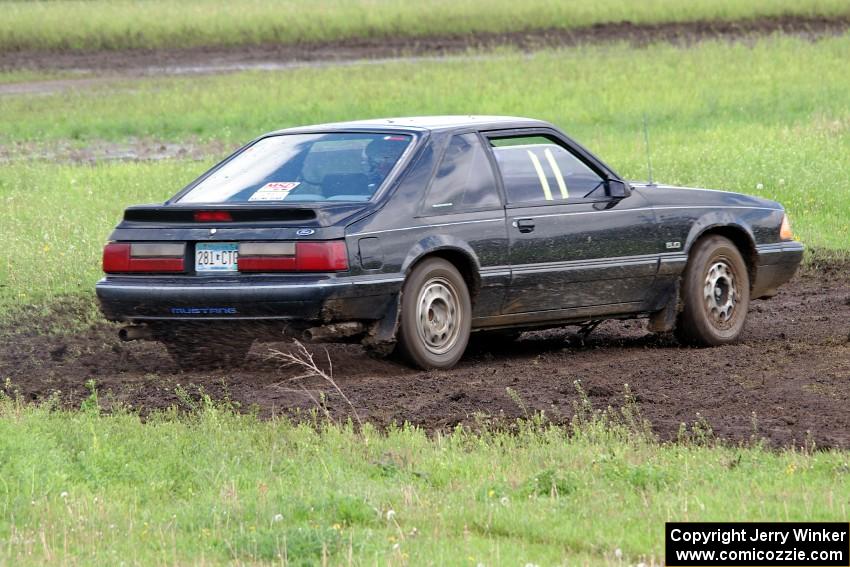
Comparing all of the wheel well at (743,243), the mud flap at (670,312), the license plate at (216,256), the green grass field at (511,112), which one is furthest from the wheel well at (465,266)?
the green grass field at (511,112)

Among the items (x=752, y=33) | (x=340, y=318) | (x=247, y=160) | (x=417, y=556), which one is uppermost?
(x=752, y=33)

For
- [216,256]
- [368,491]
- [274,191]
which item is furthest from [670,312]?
[368,491]

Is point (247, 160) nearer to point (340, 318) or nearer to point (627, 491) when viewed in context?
point (340, 318)

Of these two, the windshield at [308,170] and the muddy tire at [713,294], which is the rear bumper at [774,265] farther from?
the windshield at [308,170]

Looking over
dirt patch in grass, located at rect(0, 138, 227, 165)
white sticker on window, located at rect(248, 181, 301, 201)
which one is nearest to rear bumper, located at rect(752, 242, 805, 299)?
white sticker on window, located at rect(248, 181, 301, 201)

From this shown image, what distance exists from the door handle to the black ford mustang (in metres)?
0.01

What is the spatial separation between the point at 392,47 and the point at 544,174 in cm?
3134

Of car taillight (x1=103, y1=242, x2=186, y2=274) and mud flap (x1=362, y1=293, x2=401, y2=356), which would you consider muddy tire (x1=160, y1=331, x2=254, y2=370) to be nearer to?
car taillight (x1=103, y1=242, x2=186, y2=274)

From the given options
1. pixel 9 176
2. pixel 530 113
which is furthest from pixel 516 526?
pixel 530 113

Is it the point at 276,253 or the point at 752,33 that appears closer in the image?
the point at 276,253

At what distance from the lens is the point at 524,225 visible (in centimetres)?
957

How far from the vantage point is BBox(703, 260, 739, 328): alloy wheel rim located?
10.6 meters

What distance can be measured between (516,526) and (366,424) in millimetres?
1797

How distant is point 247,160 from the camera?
9680 millimetres
